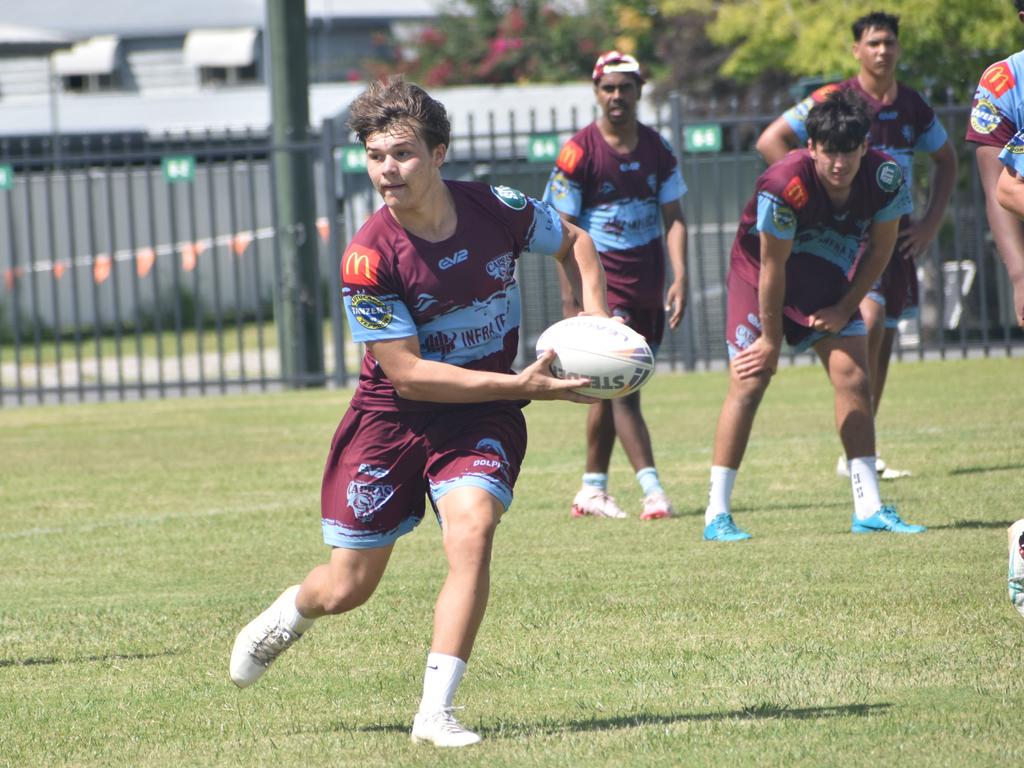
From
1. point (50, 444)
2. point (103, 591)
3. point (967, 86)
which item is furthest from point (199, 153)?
point (103, 591)

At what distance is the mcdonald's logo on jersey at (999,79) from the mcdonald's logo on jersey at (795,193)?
195 centimetres

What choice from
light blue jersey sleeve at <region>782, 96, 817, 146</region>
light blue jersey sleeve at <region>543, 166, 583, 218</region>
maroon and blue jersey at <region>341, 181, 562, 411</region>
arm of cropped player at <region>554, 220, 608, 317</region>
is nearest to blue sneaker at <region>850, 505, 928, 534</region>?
light blue jersey sleeve at <region>782, 96, 817, 146</region>

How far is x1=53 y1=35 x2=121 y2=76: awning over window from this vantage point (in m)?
49.3

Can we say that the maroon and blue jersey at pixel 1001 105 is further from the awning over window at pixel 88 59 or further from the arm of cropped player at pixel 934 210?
the awning over window at pixel 88 59

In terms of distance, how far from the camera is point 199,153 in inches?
665

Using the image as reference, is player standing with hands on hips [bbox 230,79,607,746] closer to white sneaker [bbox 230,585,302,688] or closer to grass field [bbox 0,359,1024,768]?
white sneaker [bbox 230,585,302,688]

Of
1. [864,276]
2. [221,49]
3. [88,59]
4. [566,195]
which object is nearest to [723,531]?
[864,276]

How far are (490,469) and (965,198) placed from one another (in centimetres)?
1612

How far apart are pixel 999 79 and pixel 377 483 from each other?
7.72ft

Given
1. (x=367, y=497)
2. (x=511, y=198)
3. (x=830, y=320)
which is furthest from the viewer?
(x=830, y=320)

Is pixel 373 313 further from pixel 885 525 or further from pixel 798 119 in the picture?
pixel 798 119

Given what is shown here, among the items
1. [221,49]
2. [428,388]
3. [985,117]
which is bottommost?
[428,388]

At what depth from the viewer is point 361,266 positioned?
4.86 m

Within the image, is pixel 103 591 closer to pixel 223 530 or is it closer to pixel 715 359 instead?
pixel 223 530
